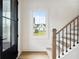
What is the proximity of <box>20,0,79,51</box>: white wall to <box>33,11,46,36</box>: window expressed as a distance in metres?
0.24

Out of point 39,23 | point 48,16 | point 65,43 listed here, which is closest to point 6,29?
point 65,43

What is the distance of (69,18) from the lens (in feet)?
27.6

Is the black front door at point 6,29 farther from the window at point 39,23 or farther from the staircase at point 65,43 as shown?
the window at point 39,23

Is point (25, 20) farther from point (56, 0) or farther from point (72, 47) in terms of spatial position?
point (72, 47)

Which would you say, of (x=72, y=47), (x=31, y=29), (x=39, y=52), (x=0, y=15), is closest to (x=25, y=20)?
(x=31, y=29)

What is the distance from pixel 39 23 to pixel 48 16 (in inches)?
27.0

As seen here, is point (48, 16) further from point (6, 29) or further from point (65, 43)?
point (6, 29)

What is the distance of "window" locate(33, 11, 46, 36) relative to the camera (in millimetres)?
8438

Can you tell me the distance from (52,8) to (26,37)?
2.33 m

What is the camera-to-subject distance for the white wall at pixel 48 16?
330 inches

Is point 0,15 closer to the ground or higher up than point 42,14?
closer to the ground

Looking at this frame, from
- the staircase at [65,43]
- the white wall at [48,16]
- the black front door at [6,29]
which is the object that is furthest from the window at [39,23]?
the black front door at [6,29]

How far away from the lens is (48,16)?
8.45 m

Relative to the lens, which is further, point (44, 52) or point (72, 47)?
point (44, 52)
